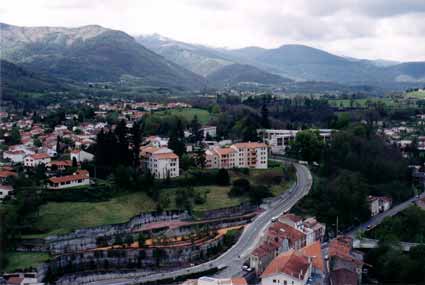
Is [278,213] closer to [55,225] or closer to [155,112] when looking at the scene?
[55,225]

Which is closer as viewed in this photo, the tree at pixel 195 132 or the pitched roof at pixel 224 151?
the pitched roof at pixel 224 151

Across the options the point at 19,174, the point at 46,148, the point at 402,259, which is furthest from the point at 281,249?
the point at 46,148

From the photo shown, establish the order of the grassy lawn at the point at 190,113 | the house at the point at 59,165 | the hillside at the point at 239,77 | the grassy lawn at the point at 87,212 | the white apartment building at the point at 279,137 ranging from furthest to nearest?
the hillside at the point at 239,77 → the grassy lawn at the point at 190,113 → the white apartment building at the point at 279,137 → the house at the point at 59,165 → the grassy lawn at the point at 87,212

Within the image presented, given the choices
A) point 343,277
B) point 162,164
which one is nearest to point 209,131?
point 162,164

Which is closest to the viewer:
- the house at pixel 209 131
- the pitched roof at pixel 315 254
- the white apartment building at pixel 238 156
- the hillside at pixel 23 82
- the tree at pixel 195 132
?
the pitched roof at pixel 315 254

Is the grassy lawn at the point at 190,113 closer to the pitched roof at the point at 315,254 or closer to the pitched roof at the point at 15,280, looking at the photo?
the pitched roof at the point at 315,254

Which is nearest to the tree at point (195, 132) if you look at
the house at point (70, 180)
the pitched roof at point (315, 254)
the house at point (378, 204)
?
the house at point (70, 180)
